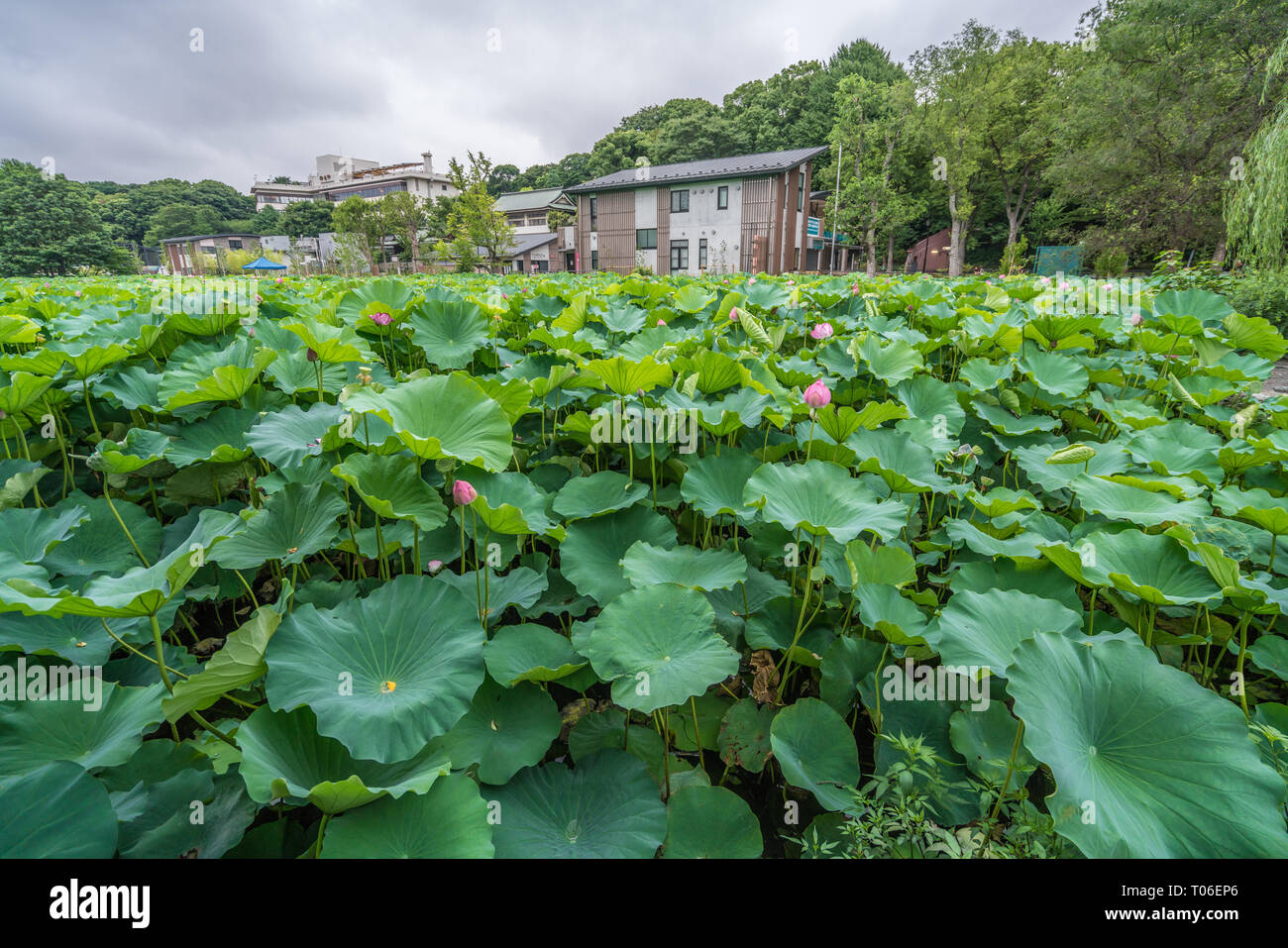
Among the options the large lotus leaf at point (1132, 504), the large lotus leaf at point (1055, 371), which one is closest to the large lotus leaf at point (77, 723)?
the large lotus leaf at point (1132, 504)

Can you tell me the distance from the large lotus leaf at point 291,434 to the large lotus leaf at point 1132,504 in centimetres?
167

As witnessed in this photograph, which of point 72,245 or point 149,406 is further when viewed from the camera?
point 72,245

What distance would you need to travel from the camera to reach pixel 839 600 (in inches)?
48.8

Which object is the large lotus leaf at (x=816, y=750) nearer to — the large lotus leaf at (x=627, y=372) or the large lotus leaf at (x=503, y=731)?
the large lotus leaf at (x=503, y=731)

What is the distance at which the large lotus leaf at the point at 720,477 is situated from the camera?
1.38 metres

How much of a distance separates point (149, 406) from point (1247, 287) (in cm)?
800

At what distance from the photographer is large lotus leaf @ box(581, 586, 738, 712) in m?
0.84

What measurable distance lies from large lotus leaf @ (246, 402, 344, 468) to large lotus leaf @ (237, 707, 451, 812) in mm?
614

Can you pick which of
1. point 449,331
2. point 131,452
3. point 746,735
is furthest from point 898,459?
point 131,452

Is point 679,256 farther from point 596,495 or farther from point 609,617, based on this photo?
point 609,617

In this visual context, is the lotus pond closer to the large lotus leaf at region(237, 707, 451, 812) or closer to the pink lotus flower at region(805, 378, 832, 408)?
the large lotus leaf at region(237, 707, 451, 812)

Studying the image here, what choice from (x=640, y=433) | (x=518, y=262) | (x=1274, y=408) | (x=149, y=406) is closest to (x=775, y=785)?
(x=640, y=433)

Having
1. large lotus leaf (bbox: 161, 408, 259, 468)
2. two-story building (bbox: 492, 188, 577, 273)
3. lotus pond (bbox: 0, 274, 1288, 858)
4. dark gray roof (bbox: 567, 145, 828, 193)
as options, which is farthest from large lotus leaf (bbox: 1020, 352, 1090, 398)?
two-story building (bbox: 492, 188, 577, 273)
